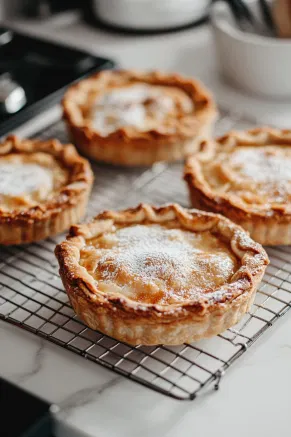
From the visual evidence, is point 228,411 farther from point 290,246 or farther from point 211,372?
point 290,246

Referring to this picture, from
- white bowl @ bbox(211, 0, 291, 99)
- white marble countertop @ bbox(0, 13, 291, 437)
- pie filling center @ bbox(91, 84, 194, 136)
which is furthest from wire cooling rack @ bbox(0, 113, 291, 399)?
white bowl @ bbox(211, 0, 291, 99)

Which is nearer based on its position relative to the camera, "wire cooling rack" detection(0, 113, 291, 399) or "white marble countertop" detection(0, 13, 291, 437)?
"white marble countertop" detection(0, 13, 291, 437)

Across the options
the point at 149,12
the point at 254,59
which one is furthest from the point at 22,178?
the point at 149,12

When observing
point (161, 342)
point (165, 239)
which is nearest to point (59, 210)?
point (165, 239)

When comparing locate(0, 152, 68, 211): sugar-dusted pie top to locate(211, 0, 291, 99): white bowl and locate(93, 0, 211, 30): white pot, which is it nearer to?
locate(211, 0, 291, 99): white bowl

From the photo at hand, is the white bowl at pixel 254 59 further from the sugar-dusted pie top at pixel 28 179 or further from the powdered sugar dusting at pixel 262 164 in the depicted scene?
the sugar-dusted pie top at pixel 28 179
